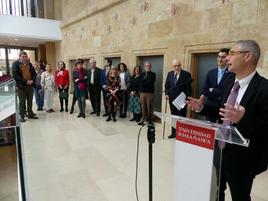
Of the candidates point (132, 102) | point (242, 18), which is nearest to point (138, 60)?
point (132, 102)

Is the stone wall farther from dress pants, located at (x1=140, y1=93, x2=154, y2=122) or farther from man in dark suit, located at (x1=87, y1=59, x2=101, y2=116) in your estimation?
man in dark suit, located at (x1=87, y1=59, x2=101, y2=116)

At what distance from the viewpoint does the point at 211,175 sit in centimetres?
110

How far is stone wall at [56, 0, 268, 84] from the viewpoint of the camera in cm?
315

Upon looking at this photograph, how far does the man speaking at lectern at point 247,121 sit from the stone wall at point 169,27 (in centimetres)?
200

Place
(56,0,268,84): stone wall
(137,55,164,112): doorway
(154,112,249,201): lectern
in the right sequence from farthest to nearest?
(137,55,164,112): doorway, (56,0,268,84): stone wall, (154,112,249,201): lectern

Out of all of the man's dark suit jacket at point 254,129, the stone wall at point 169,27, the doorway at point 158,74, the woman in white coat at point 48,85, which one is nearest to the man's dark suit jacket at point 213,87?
the stone wall at point 169,27

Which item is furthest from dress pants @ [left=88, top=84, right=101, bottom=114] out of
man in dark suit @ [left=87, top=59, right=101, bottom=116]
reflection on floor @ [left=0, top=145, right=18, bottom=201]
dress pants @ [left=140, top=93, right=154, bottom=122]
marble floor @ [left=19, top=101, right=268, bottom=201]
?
reflection on floor @ [left=0, top=145, right=18, bottom=201]

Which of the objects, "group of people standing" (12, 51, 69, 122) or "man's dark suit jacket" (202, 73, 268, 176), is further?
"group of people standing" (12, 51, 69, 122)

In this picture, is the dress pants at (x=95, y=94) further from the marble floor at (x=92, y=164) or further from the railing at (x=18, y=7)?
the railing at (x=18, y=7)

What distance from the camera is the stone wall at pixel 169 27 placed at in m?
3.15

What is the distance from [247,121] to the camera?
1.28 meters

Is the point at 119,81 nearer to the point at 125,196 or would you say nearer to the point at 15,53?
the point at 125,196

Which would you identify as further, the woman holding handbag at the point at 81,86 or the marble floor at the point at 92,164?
the woman holding handbag at the point at 81,86

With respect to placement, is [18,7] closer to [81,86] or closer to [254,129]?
[81,86]
